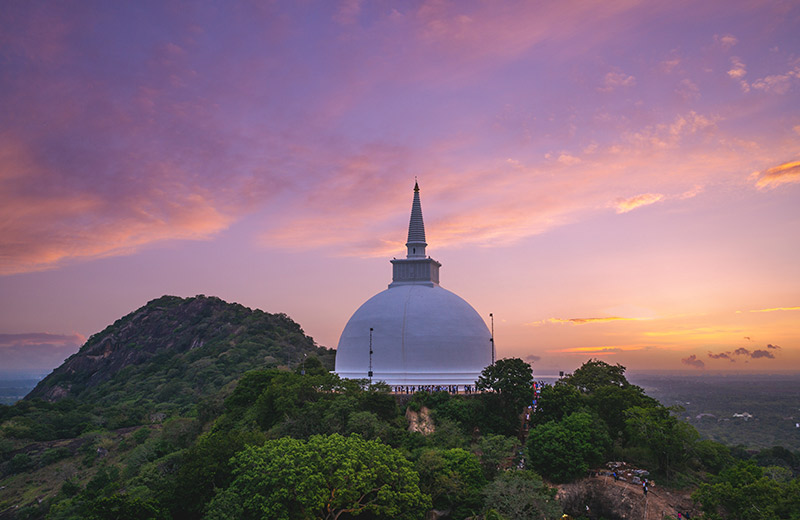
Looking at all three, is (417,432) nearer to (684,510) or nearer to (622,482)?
(622,482)

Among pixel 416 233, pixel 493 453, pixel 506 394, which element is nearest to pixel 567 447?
pixel 493 453

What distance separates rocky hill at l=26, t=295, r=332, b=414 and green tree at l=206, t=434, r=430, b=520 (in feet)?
262

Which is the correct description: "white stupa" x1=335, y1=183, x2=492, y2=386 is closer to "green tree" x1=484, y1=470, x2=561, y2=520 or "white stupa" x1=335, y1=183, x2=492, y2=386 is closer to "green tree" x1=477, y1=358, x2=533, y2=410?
"green tree" x1=477, y1=358, x2=533, y2=410

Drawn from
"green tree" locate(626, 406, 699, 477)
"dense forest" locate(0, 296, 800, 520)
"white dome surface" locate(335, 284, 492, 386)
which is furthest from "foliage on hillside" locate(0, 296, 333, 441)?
"green tree" locate(626, 406, 699, 477)

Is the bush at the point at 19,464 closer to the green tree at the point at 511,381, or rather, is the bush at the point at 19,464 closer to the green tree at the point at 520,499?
the green tree at the point at 511,381

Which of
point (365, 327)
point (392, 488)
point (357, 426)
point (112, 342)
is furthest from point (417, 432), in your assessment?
point (112, 342)

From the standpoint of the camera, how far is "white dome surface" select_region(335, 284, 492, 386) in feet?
185

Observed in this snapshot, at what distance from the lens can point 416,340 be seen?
57.0 m

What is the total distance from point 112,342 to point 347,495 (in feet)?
544

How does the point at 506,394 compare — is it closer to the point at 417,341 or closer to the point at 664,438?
the point at 417,341

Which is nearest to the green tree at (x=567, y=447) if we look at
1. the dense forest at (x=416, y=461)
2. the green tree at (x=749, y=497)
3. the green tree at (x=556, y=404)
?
the dense forest at (x=416, y=461)

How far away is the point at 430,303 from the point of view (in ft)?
197

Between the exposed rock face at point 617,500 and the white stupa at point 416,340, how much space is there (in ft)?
56.2

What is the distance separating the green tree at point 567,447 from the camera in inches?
1655
